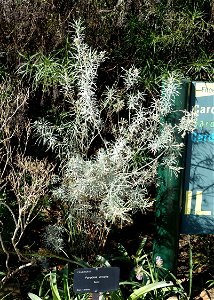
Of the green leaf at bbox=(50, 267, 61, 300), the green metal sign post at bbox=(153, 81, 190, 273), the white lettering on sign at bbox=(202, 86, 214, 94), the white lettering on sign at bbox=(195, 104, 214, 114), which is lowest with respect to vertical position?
the green leaf at bbox=(50, 267, 61, 300)

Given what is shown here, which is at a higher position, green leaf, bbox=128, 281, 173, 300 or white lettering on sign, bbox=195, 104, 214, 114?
white lettering on sign, bbox=195, 104, 214, 114

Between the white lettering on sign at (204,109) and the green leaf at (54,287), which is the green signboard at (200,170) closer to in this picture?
the white lettering on sign at (204,109)

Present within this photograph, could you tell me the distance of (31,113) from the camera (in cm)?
584

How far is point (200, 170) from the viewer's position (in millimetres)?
4949

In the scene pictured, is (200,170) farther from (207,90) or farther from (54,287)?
(54,287)

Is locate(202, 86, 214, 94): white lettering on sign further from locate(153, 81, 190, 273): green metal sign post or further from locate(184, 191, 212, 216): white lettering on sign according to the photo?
locate(184, 191, 212, 216): white lettering on sign

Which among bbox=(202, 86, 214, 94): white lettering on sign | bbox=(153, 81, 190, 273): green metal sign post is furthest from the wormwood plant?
bbox=(202, 86, 214, 94): white lettering on sign

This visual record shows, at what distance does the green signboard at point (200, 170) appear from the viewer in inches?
192

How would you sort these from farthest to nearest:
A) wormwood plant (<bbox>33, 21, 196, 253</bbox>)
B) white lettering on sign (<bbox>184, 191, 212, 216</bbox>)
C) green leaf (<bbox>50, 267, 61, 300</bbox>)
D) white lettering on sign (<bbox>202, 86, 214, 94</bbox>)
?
white lettering on sign (<bbox>184, 191, 212, 216</bbox>), white lettering on sign (<bbox>202, 86, 214, 94</bbox>), wormwood plant (<bbox>33, 21, 196, 253</bbox>), green leaf (<bbox>50, 267, 61, 300</bbox>)

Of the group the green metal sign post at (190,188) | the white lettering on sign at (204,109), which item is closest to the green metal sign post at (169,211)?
the green metal sign post at (190,188)

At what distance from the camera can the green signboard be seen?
4.87 meters

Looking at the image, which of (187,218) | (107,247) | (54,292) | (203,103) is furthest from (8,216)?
Result: (203,103)

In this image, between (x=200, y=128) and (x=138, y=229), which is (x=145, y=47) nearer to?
(x=200, y=128)

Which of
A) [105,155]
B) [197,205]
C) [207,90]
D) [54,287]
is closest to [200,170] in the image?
[197,205]
